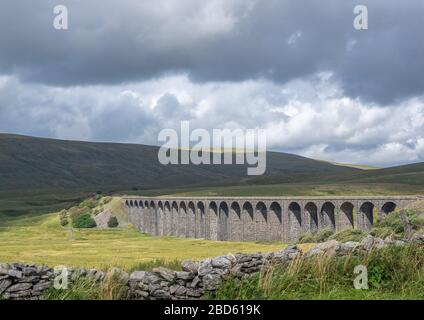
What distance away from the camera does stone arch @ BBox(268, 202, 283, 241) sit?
83.0m

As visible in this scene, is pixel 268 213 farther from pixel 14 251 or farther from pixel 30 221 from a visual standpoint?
pixel 30 221

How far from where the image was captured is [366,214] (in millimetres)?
69125

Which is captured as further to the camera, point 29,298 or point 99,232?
point 99,232

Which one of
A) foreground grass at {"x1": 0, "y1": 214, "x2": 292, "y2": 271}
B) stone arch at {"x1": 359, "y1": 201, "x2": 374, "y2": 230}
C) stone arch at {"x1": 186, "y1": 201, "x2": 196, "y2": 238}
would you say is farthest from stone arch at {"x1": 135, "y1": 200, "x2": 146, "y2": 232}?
stone arch at {"x1": 359, "y1": 201, "x2": 374, "y2": 230}

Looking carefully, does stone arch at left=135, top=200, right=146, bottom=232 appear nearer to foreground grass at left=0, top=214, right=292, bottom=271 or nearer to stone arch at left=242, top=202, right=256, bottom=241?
foreground grass at left=0, top=214, right=292, bottom=271

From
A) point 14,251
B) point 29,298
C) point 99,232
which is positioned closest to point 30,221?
point 99,232

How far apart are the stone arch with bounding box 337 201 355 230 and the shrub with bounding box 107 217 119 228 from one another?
6759cm

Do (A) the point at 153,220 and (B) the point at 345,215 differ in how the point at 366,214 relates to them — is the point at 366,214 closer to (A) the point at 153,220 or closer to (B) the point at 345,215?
(B) the point at 345,215

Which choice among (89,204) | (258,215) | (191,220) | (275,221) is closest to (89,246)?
(258,215)

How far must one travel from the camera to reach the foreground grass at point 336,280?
14.1 m

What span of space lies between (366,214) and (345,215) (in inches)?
158

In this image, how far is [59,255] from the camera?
6500cm
